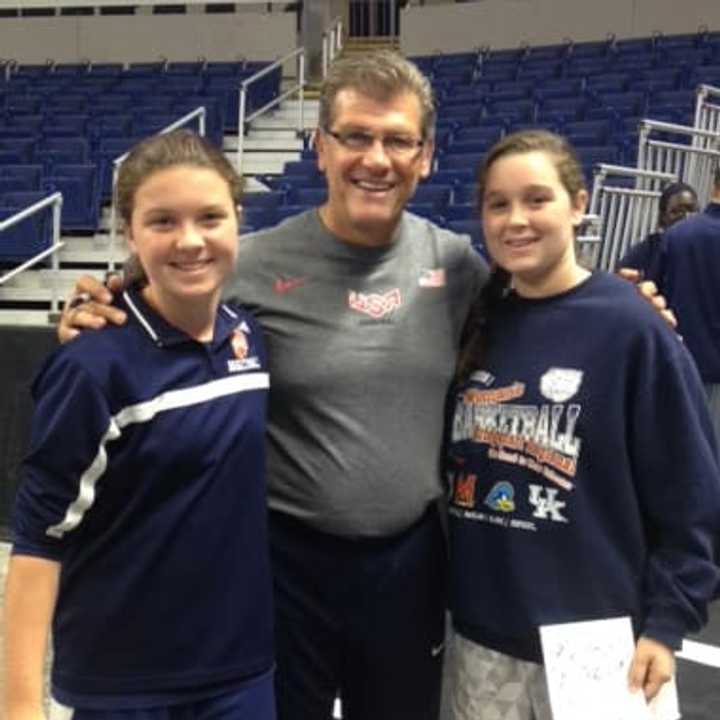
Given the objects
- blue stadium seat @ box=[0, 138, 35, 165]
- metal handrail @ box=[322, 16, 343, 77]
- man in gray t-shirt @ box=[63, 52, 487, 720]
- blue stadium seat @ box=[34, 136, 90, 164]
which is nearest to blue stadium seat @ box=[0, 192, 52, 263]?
blue stadium seat @ box=[34, 136, 90, 164]

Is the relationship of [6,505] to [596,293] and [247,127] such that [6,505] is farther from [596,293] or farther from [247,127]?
[247,127]

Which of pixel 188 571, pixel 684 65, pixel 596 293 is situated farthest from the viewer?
pixel 684 65

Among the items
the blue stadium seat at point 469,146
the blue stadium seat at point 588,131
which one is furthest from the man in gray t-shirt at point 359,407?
the blue stadium seat at point 469,146

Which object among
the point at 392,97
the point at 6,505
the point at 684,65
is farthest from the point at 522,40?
the point at 392,97

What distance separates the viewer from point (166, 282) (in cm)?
177

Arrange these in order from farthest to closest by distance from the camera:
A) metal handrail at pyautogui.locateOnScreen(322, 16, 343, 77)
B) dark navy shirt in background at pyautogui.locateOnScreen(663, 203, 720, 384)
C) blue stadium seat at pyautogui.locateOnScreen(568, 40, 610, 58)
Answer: metal handrail at pyautogui.locateOnScreen(322, 16, 343, 77)
blue stadium seat at pyautogui.locateOnScreen(568, 40, 610, 58)
dark navy shirt in background at pyautogui.locateOnScreen(663, 203, 720, 384)

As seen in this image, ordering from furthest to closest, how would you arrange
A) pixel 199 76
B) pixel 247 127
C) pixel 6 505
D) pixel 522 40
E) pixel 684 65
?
pixel 522 40 → pixel 199 76 → pixel 247 127 → pixel 684 65 → pixel 6 505

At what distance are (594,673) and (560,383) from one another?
1.70 ft

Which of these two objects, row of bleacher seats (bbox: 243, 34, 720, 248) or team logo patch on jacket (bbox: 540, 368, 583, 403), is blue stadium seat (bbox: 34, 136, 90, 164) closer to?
row of bleacher seats (bbox: 243, 34, 720, 248)

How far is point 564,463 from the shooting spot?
196 cm

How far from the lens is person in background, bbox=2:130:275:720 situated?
5.52ft

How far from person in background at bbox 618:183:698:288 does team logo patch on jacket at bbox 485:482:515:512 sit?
120 inches

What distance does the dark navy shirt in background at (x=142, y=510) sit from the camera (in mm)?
1674

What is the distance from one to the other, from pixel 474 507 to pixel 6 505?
3.82m
